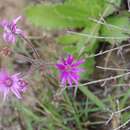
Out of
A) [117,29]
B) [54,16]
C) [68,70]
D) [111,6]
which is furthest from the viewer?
[54,16]

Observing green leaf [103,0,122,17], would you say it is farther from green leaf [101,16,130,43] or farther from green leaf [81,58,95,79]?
green leaf [81,58,95,79]

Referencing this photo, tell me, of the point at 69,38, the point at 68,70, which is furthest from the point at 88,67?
the point at 68,70

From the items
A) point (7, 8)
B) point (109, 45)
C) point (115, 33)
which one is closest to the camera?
point (115, 33)

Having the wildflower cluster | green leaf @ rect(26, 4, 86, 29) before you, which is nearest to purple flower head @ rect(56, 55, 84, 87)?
the wildflower cluster

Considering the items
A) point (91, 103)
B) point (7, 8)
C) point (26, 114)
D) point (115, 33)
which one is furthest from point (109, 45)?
point (7, 8)

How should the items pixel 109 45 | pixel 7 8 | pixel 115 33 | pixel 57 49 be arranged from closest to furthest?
1. pixel 115 33
2. pixel 109 45
3. pixel 57 49
4. pixel 7 8

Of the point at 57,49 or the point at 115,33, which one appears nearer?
the point at 115,33

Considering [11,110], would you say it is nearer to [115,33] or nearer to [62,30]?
[62,30]

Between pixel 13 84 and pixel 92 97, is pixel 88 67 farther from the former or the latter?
pixel 13 84
